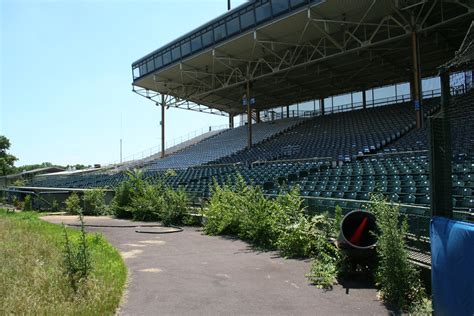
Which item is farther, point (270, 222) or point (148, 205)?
point (148, 205)

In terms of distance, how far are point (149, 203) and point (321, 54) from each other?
17.5m

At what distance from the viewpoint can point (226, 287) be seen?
7.02m

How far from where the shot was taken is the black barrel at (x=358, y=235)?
22.6ft

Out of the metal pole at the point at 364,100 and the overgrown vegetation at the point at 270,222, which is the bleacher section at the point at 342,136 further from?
the overgrown vegetation at the point at 270,222

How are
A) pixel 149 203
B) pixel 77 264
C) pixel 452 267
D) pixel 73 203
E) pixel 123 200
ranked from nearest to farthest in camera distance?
pixel 452 267 → pixel 77 264 → pixel 149 203 → pixel 123 200 → pixel 73 203

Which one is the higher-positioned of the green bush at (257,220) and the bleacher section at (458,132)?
the bleacher section at (458,132)

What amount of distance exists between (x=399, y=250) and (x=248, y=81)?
29559 millimetres

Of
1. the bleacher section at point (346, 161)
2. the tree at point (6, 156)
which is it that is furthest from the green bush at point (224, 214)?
the tree at point (6, 156)

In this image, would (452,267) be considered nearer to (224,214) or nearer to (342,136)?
(224,214)

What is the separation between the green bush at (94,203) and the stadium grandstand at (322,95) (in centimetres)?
293

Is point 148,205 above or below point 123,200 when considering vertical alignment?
below

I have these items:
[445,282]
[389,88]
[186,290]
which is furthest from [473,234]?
[389,88]

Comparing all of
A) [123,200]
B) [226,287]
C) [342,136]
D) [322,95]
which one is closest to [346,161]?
[342,136]

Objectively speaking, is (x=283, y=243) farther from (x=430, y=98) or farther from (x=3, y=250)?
(x=430, y=98)
